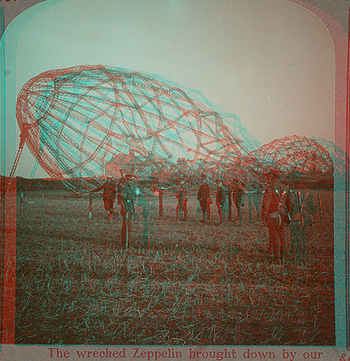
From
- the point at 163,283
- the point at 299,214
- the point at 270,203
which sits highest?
the point at 270,203

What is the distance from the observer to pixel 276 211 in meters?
2.76

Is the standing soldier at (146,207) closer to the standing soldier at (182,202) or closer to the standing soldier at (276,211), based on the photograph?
the standing soldier at (182,202)

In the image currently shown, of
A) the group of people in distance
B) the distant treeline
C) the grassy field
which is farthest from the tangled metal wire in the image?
the grassy field

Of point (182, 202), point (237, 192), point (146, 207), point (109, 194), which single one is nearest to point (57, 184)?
point (109, 194)

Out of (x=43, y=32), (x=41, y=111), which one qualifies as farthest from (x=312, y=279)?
(x=43, y=32)

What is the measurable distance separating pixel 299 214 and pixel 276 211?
0.30m

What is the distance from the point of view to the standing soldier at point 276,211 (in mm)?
2754

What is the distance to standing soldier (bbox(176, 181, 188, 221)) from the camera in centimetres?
281

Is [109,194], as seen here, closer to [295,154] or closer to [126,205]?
[126,205]

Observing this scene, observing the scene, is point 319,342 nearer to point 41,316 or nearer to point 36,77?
point 41,316

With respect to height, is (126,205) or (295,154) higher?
(295,154)

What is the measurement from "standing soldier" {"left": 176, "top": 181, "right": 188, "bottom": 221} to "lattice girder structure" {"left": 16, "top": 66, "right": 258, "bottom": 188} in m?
0.41

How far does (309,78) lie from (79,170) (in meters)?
2.91

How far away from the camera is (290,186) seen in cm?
276
